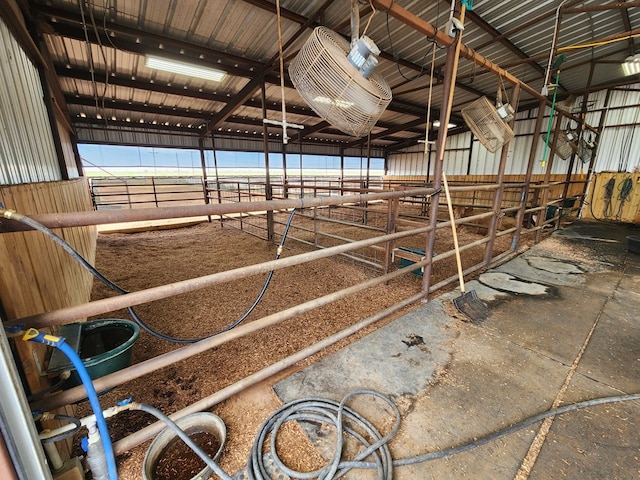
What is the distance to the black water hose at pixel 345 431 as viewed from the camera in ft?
3.07

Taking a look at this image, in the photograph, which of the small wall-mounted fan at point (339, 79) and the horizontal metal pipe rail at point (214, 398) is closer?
the horizontal metal pipe rail at point (214, 398)

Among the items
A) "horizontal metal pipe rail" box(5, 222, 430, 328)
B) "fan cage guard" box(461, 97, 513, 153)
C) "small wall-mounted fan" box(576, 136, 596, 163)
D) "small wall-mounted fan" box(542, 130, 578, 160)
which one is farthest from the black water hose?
"small wall-mounted fan" box(576, 136, 596, 163)

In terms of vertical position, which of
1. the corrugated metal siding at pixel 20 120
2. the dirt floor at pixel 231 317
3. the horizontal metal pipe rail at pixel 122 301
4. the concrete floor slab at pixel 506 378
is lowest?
the dirt floor at pixel 231 317

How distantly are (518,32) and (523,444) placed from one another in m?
6.44

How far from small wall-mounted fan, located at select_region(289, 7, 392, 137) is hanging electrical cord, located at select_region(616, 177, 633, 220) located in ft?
30.4

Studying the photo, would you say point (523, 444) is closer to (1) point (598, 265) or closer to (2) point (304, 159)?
(1) point (598, 265)

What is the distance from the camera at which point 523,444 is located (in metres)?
1.02

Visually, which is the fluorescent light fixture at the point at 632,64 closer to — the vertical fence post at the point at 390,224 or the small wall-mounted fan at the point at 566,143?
the small wall-mounted fan at the point at 566,143

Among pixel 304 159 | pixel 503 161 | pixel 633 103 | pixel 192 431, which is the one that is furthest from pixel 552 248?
pixel 304 159

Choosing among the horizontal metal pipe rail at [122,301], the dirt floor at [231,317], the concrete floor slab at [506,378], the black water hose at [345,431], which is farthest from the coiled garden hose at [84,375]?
the concrete floor slab at [506,378]

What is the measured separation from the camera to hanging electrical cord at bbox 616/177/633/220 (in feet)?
21.7

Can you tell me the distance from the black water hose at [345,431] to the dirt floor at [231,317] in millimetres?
67

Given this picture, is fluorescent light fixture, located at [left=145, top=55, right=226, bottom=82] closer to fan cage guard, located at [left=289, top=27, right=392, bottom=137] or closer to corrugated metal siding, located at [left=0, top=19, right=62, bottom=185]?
corrugated metal siding, located at [left=0, top=19, right=62, bottom=185]

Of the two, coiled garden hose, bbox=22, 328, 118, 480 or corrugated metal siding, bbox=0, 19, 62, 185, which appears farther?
corrugated metal siding, bbox=0, 19, 62, 185
